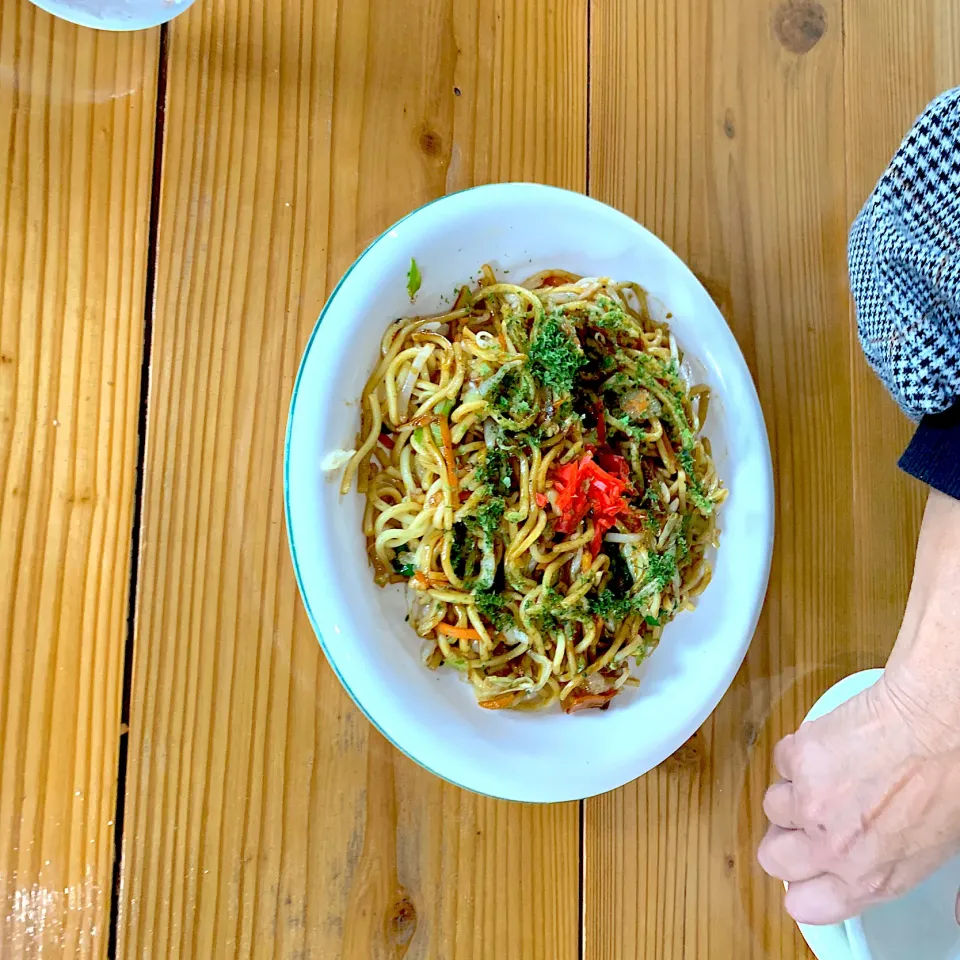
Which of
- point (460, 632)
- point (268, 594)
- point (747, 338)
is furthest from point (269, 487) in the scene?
point (747, 338)

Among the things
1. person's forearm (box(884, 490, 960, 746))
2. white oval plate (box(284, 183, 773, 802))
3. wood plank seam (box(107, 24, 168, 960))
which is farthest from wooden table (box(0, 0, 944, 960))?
person's forearm (box(884, 490, 960, 746))

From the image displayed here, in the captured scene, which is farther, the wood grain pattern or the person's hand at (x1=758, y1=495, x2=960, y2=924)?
the wood grain pattern

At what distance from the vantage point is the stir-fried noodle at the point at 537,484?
0.81 m

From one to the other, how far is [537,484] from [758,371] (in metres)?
0.38

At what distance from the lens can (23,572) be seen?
77 centimetres

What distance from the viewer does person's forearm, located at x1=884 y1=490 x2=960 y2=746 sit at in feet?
2.19

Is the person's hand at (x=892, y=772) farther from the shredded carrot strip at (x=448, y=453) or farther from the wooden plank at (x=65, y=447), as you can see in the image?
the wooden plank at (x=65, y=447)

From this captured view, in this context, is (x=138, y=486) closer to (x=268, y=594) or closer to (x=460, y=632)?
(x=268, y=594)

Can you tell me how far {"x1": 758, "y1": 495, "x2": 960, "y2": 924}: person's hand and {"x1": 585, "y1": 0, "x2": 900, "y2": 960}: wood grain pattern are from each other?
179 millimetres

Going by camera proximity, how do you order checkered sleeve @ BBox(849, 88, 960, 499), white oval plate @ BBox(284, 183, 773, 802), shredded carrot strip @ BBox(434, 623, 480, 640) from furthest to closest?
1. shredded carrot strip @ BBox(434, 623, 480, 640)
2. white oval plate @ BBox(284, 183, 773, 802)
3. checkered sleeve @ BBox(849, 88, 960, 499)

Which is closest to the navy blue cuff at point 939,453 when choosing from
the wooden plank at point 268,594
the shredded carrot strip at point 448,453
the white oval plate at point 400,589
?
the white oval plate at point 400,589

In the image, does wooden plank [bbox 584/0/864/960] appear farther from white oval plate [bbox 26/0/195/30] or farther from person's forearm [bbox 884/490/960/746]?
white oval plate [bbox 26/0/195/30]

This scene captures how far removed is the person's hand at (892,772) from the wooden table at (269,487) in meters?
0.19

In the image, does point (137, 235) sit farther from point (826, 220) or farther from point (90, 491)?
point (826, 220)
